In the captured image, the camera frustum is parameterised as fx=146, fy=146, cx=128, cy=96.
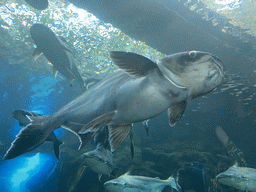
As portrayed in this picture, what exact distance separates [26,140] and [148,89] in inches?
77.0

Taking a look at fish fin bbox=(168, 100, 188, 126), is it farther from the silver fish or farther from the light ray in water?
the light ray in water

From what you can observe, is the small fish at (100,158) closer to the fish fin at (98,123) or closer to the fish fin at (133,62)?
the fish fin at (98,123)

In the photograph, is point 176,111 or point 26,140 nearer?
point 176,111

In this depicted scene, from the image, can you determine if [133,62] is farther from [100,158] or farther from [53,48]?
[53,48]

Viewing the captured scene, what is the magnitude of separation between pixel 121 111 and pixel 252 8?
372 inches

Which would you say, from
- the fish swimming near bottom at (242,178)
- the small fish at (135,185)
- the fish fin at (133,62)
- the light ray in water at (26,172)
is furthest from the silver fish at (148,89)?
the light ray in water at (26,172)

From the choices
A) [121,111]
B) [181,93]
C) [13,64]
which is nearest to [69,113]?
[121,111]

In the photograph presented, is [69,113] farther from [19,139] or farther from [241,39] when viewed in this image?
[241,39]

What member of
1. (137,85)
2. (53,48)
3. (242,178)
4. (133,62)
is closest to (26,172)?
(53,48)

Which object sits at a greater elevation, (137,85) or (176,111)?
(137,85)

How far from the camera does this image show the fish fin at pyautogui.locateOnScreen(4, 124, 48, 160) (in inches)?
81.4

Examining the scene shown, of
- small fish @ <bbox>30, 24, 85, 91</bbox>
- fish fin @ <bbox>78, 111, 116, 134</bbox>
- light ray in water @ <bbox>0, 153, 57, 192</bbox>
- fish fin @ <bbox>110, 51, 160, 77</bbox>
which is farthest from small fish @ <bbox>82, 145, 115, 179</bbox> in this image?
light ray in water @ <bbox>0, 153, 57, 192</bbox>

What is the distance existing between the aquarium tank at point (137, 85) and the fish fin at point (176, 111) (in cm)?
1

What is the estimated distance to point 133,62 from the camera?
1555 millimetres
